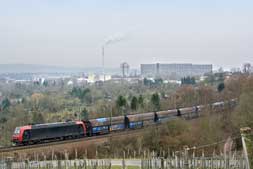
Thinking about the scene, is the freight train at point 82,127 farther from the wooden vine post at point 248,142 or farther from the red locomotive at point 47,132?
the wooden vine post at point 248,142

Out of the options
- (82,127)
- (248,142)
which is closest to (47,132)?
(82,127)

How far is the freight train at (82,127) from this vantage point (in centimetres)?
3734

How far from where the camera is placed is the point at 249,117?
115ft

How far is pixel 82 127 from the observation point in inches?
1700

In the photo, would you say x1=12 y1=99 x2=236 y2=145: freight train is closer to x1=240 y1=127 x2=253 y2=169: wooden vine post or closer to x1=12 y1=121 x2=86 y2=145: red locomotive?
x1=12 y1=121 x2=86 y2=145: red locomotive

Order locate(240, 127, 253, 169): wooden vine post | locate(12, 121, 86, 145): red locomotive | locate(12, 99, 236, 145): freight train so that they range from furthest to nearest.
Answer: locate(12, 99, 236, 145): freight train → locate(12, 121, 86, 145): red locomotive → locate(240, 127, 253, 169): wooden vine post

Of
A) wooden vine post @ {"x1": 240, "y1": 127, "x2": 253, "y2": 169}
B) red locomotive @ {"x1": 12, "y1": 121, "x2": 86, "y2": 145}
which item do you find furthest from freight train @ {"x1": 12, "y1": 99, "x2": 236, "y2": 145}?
wooden vine post @ {"x1": 240, "y1": 127, "x2": 253, "y2": 169}

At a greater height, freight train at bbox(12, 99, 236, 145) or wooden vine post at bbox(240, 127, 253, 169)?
wooden vine post at bbox(240, 127, 253, 169)

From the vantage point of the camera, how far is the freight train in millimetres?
37344

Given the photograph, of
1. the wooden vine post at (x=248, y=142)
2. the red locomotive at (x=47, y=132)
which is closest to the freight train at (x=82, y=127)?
the red locomotive at (x=47, y=132)

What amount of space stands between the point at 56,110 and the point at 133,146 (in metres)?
60.0

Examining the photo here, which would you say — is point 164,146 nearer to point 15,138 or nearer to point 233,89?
point 15,138

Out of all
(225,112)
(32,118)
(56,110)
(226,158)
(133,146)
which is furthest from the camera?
(56,110)

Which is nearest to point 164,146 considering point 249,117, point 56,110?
point 249,117
